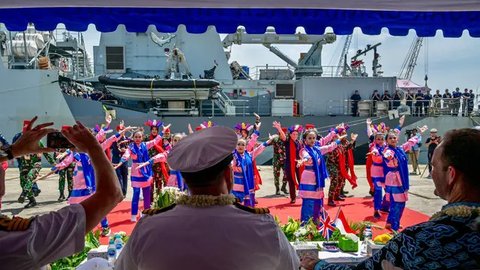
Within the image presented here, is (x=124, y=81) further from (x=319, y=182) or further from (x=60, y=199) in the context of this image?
(x=319, y=182)

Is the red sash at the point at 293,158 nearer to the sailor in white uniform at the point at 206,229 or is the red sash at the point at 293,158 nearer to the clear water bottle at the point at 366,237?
the clear water bottle at the point at 366,237

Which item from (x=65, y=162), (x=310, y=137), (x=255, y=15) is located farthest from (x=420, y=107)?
(x=255, y=15)

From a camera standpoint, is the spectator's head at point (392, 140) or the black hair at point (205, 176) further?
the spectator's head at point (392, 140)

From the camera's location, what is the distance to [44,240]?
128cm

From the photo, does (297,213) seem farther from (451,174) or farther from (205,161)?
(205,161)

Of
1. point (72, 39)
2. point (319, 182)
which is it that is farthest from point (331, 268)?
point (72, 39)

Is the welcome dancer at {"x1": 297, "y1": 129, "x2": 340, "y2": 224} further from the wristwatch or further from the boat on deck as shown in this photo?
the boat on deck

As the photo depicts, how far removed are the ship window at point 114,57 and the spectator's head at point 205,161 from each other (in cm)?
1920

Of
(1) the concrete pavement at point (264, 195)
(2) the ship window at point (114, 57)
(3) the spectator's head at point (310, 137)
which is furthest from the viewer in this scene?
(2) the ship window at point (114, 57)

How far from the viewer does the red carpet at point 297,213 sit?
7699 millimetres

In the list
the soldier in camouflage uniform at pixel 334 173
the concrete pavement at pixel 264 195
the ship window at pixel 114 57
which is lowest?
the concrete pavement at pixel 264 195

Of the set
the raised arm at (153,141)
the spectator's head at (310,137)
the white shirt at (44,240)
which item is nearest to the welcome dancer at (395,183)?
the spectator's head at (310,137)

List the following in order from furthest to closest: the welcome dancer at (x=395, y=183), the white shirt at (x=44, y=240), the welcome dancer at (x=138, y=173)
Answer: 1. the welcome dancer at (x=138, y=173)
2. the welcome dancer at (x=395, y=183)
3. the white shirt at (x=44, y=240)

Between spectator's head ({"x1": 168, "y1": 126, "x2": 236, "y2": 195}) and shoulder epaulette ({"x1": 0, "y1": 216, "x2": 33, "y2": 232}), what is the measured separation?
0.48 m
